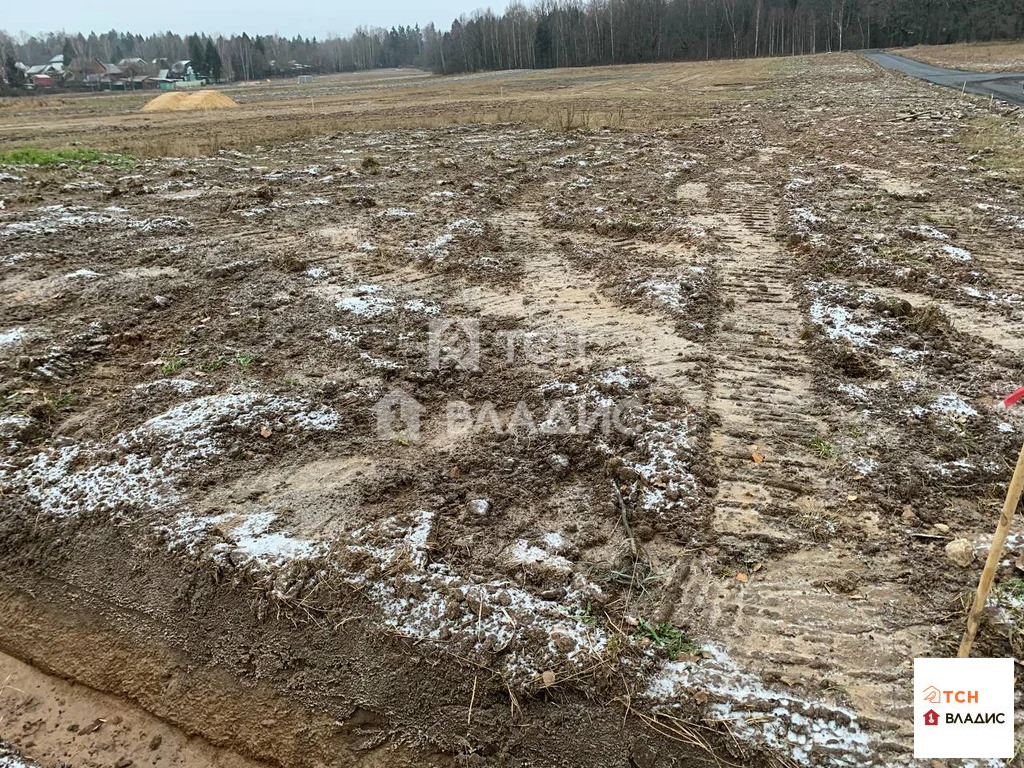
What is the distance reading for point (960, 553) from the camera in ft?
10.2

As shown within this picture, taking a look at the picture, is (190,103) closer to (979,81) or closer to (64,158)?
(64,158)

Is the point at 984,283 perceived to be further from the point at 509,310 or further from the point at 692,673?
the point at 692,673

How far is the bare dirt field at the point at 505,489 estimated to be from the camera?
2.72 m

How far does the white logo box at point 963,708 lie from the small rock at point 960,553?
2.05 ft

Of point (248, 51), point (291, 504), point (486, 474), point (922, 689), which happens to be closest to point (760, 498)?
point (922, 689)

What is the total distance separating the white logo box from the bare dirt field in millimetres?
73

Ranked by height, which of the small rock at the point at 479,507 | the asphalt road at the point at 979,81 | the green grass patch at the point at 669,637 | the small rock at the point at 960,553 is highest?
the asphalt road at the point at 979,81

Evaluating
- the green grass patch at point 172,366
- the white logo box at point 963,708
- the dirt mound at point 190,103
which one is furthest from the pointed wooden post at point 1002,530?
the dirt mound at point 190,103

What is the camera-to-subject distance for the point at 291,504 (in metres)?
3.73

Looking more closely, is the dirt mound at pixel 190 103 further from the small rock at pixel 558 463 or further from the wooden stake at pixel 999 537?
the wooden stake at pixel 999 537

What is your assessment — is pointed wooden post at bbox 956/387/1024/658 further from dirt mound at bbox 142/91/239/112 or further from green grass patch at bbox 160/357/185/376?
dirt mound at bbox 142/91/239/112

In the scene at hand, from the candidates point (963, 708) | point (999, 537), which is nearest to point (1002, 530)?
point (999, 537)

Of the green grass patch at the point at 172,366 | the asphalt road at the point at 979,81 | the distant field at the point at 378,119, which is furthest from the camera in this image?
the asphalt road at the point at 979,81

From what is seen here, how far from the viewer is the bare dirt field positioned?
8.94 feet
